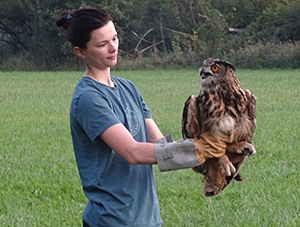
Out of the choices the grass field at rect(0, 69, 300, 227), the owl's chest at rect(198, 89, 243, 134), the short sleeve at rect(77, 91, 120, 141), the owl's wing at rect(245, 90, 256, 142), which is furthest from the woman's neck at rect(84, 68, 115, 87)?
the grass field at rect(0, 69, 300, 227)

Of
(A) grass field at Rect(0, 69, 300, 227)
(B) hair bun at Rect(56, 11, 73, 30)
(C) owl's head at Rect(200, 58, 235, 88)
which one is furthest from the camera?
(A) grass field at Rect(0, 69, 300, 227)

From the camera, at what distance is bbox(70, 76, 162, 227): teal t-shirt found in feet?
11.8

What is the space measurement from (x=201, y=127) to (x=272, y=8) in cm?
4167

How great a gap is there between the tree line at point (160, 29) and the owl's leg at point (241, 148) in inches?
1536

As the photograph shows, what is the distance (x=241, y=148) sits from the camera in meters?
3.49

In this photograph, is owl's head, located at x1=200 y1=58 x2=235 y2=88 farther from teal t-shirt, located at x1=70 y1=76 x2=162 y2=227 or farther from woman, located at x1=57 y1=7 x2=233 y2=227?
teal t-shirt, located at x1=70 y1=76 x2=162 y2=227

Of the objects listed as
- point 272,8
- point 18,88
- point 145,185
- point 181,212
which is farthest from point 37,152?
point 272,8

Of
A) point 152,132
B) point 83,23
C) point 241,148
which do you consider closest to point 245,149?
point 241,148

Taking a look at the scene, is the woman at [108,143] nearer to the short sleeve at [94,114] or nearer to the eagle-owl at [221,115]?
the short sleeve at [94,114]

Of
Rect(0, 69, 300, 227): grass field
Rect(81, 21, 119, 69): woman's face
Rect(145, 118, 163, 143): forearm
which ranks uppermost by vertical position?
Rect(81, 21, 119, 69): woman's face

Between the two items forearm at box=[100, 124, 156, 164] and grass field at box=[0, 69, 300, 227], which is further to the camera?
grass field at box=[0, 69, 300, 227]

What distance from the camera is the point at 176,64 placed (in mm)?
43219

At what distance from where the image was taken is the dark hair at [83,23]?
3.63 meters

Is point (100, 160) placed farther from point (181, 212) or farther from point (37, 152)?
point (37, 152)
